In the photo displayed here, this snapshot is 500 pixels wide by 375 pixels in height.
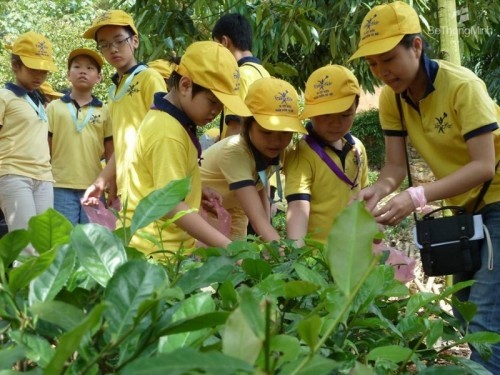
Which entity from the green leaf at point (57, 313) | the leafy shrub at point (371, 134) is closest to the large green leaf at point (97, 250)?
the green leaf at point (57, 313)

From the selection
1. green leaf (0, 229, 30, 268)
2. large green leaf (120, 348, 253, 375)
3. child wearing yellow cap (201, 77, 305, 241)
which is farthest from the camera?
child wearing yellow cap (201, 77, 305, 241)

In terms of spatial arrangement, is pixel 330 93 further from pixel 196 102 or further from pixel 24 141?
pixel 24 141

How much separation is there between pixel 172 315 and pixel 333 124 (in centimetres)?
244

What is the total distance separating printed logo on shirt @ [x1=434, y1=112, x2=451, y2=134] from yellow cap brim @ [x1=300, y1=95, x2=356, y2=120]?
0.48m

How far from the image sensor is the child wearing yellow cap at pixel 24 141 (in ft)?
14.2

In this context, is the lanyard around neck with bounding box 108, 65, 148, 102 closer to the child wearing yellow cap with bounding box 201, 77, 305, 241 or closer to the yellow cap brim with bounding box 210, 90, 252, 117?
the child wearing yellow cap with bounding box 201, 77, 305, 241

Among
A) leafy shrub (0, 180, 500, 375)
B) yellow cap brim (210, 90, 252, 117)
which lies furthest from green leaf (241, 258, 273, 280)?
yellow cap brim (210, 90, 252, 117)

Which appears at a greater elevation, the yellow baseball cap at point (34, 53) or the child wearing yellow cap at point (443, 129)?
the yellow baseball cap at point (34, 53)

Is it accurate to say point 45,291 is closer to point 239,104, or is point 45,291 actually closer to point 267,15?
point 239,104

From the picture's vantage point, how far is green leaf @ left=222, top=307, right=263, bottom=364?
608 millimetres

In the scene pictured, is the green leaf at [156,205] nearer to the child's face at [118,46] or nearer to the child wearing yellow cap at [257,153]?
the child wearing yellow cap at [257,153]

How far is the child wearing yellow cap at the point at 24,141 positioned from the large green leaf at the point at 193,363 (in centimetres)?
390

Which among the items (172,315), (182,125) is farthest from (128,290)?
(182,125)

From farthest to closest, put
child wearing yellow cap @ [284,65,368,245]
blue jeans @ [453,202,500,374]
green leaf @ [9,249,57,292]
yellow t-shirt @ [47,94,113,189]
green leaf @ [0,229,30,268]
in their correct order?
yellow t-shirt @ [47,94,113,189], child wearing yellow cap @ [284,65,368,245], blue jeans @ [453,202,500,374], green leaf @ [0,229,30,268], green leaf @ [9,249,57,292]
